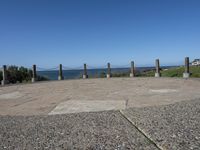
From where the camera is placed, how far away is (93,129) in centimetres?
414

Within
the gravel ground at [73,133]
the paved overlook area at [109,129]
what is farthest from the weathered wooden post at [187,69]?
the gravel ground at [73,133]

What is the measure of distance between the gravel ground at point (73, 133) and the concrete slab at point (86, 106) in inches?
26.6

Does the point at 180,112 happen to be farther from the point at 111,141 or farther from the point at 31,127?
the point at 31,127

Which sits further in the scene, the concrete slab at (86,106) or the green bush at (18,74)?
the green bush at (18,74)

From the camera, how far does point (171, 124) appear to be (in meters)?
4.21

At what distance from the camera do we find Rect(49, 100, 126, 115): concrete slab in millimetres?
5957

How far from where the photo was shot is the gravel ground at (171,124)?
11.1 feet

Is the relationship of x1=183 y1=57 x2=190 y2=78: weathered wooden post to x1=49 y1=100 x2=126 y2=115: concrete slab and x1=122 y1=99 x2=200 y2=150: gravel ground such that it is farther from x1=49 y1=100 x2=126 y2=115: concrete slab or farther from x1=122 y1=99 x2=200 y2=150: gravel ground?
x1=122 y1=99 x2=200 y2=150: gravel ground

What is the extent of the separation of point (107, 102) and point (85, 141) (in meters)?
3.30

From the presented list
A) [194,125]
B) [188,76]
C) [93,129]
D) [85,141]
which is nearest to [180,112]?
[194,125]

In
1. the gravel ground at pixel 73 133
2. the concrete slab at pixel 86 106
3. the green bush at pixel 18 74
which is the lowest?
the gravel ground at pixel 73 133

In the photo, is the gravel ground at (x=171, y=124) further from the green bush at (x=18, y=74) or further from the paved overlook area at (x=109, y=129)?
the green bush at (x=18, y=74)

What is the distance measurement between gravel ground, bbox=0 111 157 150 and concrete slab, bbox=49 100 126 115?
2.22ft

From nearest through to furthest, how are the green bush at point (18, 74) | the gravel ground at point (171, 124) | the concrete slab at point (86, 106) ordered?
the gravel ground at point (171, 124) < the concrete slab at point (86, 106) < the green bush at point (18, 74)
